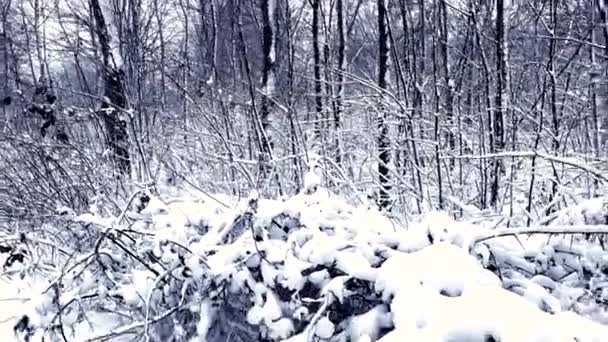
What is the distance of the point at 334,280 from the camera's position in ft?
7.73

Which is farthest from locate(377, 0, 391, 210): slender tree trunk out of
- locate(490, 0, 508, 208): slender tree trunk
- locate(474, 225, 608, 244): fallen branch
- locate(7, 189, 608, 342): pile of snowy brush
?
locate(474, 225, 608, 244): fallen branch

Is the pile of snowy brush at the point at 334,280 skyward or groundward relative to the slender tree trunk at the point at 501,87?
groundward

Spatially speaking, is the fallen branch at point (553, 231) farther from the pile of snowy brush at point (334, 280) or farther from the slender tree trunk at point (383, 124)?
the slender tree trunk at point (383, 124)

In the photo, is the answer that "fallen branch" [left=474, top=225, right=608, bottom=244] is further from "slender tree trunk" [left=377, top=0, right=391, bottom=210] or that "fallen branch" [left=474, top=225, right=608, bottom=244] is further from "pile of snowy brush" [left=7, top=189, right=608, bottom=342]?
"slender tree trunk" [left=377, top=0, right=391, bottom=210]

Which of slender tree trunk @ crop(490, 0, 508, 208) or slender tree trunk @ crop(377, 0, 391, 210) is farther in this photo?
slender tree trunk @ crop(490, 0, 508, 208)

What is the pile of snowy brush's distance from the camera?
193cm

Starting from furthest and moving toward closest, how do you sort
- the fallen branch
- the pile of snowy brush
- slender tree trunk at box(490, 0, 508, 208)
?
slender tree trunk at box(490, 0, 508, 208) → the fallen branch → the pile of snowy brush

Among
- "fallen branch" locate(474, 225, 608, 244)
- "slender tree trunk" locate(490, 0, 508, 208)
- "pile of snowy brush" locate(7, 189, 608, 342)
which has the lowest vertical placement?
"pile of snowy brush" locate(7, 189, 608, 342)

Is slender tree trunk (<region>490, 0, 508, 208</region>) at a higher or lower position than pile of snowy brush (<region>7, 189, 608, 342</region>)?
higher

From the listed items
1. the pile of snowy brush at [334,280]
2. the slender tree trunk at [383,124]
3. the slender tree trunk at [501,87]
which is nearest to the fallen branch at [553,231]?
the pile of snowy brush at [334,280]

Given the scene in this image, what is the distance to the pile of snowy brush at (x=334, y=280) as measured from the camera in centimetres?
193

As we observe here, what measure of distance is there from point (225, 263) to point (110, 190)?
2.96m

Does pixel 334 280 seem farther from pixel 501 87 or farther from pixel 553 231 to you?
pixel 501 87

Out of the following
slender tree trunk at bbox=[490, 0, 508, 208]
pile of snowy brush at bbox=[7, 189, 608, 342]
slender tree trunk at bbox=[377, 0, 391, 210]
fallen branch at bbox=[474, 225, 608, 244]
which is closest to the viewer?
pile of snowy brush at bbox=[7, 189, 608, 342]
